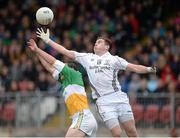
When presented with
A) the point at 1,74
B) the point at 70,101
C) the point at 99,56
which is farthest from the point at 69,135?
the point at 1,74

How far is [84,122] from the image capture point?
40.2ft

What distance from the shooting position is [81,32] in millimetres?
24672

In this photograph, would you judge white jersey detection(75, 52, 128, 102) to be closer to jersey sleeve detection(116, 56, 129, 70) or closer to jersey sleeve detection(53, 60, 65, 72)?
jersey sleeve detection(116, 56, 129, 70)

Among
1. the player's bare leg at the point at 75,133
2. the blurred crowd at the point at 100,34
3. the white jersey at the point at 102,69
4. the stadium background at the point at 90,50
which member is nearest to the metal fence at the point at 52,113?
the stadium background at the point at 90,50

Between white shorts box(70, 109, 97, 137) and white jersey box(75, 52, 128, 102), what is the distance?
1.46 meters

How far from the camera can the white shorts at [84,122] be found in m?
12.2

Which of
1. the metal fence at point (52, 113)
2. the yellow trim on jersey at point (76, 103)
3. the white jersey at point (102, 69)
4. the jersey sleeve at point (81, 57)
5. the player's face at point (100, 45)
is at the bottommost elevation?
the metal fence at point (52, 113)

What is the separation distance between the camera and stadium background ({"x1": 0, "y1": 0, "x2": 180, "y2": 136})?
19922mm

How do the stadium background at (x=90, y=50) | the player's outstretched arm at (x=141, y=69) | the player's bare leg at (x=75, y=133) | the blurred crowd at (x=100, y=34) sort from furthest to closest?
the blurred crowd at (x=100, y=34)
the stadium background at (x=90, y=50)
the player's outstretched arm at (x=141, y=69)
the player's bare leg at (x=75, y=133)

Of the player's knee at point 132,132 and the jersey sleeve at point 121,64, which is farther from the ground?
the jersey sleeve at point 121,64

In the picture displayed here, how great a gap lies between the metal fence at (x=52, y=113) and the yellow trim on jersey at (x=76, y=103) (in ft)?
24.7

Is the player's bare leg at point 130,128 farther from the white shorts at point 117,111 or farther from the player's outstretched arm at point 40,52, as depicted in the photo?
the player's outstretched arm at point 40,52

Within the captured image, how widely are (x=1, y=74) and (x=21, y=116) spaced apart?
2538 millimetres

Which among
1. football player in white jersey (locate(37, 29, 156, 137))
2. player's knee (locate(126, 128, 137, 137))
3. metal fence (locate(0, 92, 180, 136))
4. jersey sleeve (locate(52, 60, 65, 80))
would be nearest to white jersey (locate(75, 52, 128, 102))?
football player in white jersey (locate(37, 29, 156, 137))
